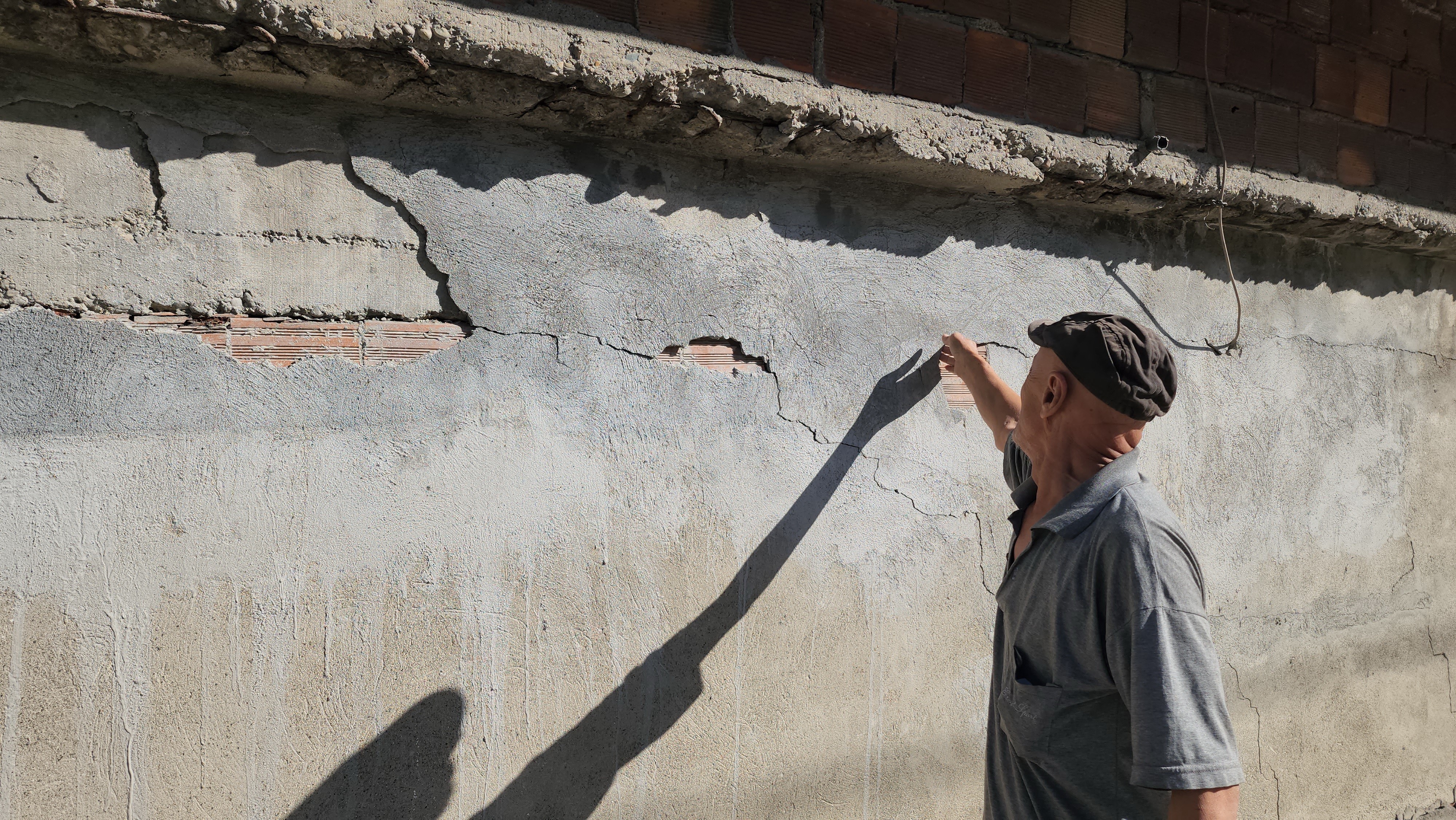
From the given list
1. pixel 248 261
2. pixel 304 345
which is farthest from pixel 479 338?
pixel 248 261

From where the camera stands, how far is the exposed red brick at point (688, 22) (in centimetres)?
197

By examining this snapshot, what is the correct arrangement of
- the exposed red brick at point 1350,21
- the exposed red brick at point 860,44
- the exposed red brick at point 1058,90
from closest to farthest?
the exposed red brick at point 860,44, the exposed red brick at point 1058,90, the exposed red brick at point 1350,21

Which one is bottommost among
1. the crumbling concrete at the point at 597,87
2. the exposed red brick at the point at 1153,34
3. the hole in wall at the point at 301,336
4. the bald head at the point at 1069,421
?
the bald head at the point at 1069,421

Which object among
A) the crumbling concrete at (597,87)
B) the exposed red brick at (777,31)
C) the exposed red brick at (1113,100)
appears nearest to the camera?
the crumbling concrete at (597,87)

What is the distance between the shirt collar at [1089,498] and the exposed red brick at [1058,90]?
122 centimetres

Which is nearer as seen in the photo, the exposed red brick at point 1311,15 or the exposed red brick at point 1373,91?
the exposed red brick at point 1311,15

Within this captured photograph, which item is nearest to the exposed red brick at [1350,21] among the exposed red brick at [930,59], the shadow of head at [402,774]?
the exposed red brick at [930,59]

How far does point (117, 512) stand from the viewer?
1.64 meters

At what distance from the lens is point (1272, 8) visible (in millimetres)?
2959

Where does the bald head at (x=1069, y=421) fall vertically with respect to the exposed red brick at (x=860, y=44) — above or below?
below

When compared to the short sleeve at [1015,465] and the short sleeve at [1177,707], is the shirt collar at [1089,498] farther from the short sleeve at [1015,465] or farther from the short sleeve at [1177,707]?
the short sleeve at [1015,465]

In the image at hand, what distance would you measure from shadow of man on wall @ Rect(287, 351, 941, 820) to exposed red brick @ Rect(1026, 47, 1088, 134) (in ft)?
2.49

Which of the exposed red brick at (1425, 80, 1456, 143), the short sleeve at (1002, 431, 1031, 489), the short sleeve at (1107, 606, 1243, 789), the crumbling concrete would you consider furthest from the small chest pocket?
the exposed red brick at (1425, 80, 1456, 143)

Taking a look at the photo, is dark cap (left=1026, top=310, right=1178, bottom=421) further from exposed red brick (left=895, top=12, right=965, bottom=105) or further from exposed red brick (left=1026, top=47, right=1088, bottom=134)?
exposed red brick (left=1026, top=47, right=1088, bottom=134)
